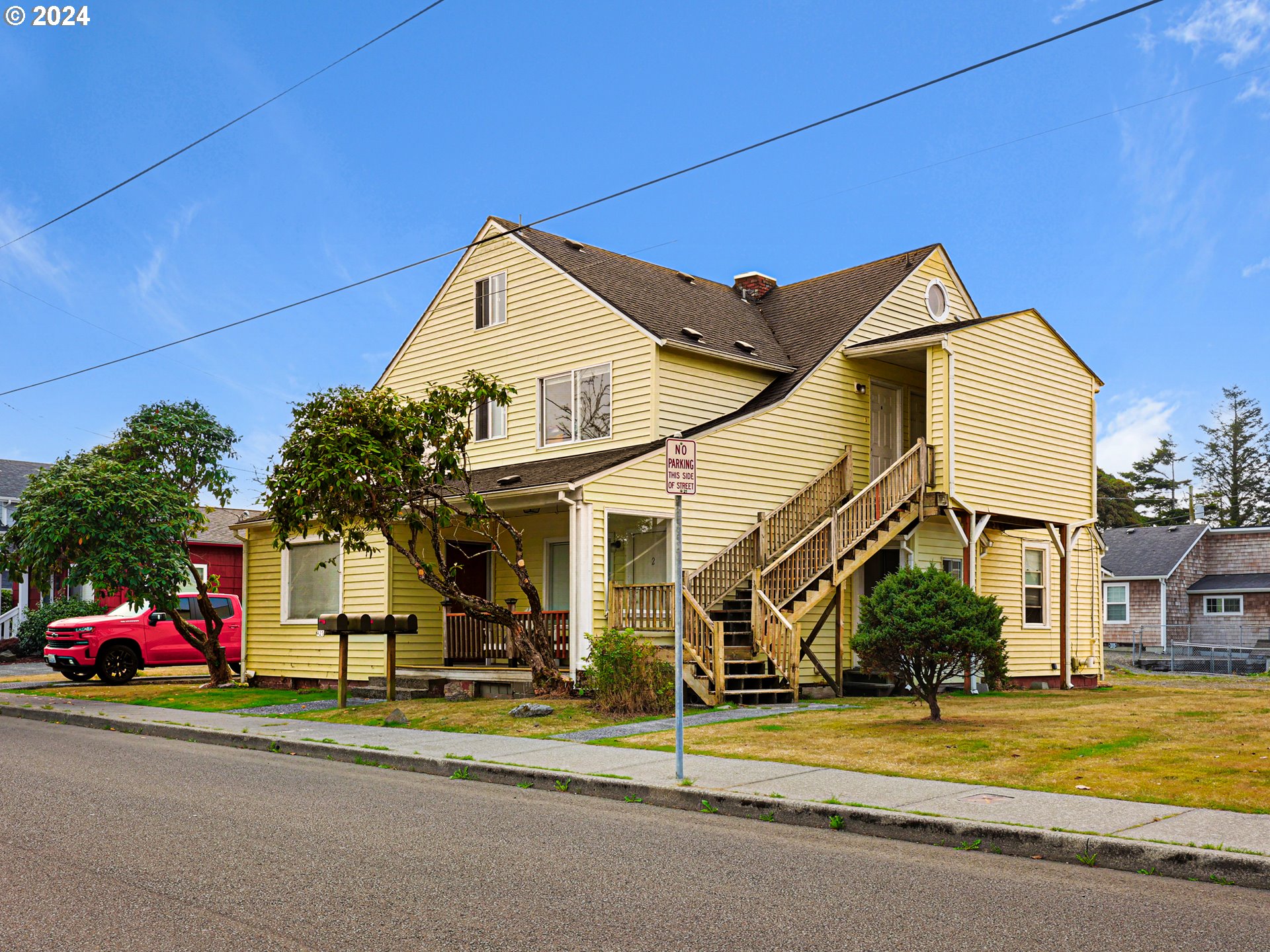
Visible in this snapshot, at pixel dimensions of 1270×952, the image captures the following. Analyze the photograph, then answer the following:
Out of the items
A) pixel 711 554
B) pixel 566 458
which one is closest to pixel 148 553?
pixel 566 458

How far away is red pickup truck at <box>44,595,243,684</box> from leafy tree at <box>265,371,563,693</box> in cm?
967

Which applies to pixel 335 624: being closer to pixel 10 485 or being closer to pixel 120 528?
pixel 120 528

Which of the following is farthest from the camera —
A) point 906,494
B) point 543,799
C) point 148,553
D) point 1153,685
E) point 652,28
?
point 1153,685

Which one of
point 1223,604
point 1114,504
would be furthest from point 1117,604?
point 1114,504

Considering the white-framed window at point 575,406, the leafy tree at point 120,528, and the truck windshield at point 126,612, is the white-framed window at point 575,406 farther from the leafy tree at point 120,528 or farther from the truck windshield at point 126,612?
the truck windshield at point 126,612

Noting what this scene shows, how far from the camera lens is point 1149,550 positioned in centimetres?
5062

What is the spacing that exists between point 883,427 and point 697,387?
4.81 m

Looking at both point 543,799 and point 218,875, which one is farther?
point 543,799

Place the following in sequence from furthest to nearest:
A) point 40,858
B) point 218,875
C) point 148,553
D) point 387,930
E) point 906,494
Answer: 1. point 148,553
2. point 906,494
3. point 40,858
4. point 218,875
5. point 387,930

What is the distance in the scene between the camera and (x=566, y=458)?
70.8 feet

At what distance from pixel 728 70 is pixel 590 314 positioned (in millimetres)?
4980

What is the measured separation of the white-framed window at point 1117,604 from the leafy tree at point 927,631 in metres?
39.5

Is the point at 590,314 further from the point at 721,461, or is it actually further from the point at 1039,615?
the point at 1039,615

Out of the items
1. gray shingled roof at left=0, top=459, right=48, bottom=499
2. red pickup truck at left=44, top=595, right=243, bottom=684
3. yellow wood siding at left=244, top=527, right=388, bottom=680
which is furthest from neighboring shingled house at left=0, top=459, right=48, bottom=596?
yellow wood siding at left=244, top=527, right=388, bottom=680
